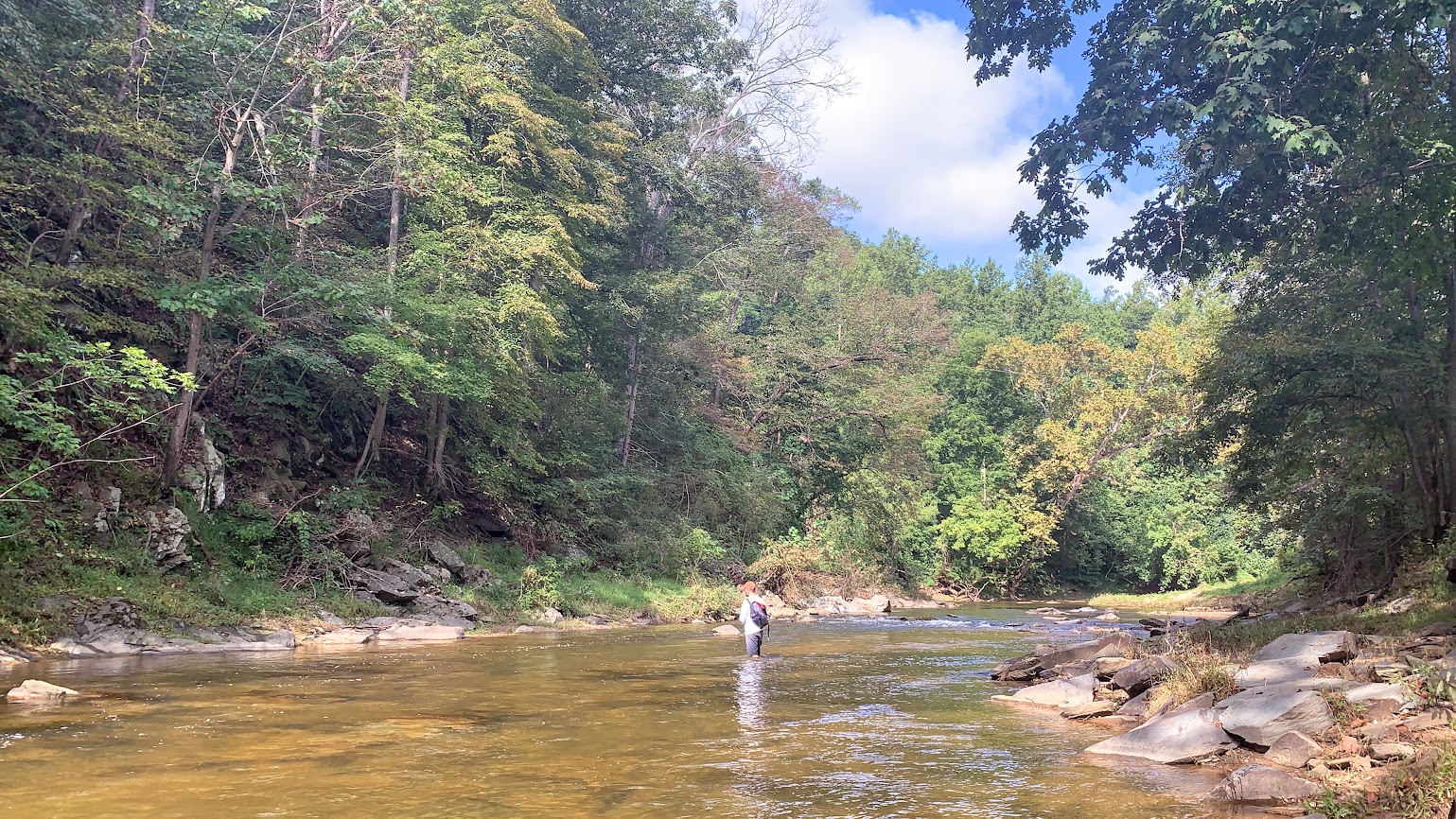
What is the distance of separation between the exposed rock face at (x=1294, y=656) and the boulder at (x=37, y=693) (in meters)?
11.2

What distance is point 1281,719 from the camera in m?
7.01

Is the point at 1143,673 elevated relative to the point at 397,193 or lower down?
lower down

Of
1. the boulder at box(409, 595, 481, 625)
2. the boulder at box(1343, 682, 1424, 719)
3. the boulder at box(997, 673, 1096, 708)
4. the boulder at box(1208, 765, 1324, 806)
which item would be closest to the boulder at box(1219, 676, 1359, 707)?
the boulder at box(1343, 682, 1424, 719)

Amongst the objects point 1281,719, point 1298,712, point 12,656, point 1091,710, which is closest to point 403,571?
point 12,656

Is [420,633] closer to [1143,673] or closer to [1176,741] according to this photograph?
[1143,673]

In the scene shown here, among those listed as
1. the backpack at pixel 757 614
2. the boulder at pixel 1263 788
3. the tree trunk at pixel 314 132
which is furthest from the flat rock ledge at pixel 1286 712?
the tree trunk at pixel 314 132

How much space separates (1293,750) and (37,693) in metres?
11.0

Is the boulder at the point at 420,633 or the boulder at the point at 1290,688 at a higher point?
the boulder at the point at 1290,688

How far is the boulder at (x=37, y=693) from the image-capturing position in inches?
355

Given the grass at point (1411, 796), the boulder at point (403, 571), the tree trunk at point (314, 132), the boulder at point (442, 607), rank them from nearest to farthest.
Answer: the grass at point (1411, 796)
the tree trunk at point (314, 132)
the boulder at point (442, 607)
the boulder at point (403, 571)

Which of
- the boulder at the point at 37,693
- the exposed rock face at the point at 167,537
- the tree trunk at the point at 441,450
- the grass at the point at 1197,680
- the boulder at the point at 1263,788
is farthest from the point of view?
the tree trunk at the point at 441,450

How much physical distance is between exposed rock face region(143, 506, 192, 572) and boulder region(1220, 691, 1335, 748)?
15.4 metres

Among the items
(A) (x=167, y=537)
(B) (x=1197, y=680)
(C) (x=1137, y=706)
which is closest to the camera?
(B) (x=1197, y=680)

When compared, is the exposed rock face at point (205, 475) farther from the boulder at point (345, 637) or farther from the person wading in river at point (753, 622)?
the person wading in river at point (753, 622)
